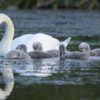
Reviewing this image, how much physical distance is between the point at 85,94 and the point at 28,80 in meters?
1.49

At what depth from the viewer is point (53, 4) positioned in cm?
3803

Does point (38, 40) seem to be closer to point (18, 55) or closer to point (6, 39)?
point (6, 39)

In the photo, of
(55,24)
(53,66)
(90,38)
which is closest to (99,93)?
(53,66)

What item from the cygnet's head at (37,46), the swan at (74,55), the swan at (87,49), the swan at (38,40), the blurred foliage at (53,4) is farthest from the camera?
the blurred foliage at (53,4)

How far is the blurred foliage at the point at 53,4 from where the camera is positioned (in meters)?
37.8

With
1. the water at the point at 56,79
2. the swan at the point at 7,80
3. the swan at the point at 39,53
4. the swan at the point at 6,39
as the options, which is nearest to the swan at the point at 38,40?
the swan at the point at 6,39

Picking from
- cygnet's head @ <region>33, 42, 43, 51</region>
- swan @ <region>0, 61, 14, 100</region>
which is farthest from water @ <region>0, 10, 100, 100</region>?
cygnet's head @ <region>33, 42, 43, 51</region>

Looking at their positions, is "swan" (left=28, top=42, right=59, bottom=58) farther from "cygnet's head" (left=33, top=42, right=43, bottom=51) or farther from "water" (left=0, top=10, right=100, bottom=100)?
"water" (left=0, top=10, right=100, bottom=100)

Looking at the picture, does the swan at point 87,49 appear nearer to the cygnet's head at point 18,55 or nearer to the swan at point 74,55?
the swan at point 74,55

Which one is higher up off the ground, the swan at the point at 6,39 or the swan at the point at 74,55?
the swan at the point at 6,39

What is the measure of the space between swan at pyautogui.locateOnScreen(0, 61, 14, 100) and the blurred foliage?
24.5m

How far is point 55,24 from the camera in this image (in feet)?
84.7

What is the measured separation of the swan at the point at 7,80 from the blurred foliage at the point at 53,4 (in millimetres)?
24505

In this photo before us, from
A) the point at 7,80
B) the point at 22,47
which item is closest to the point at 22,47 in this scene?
the point at 22,47
